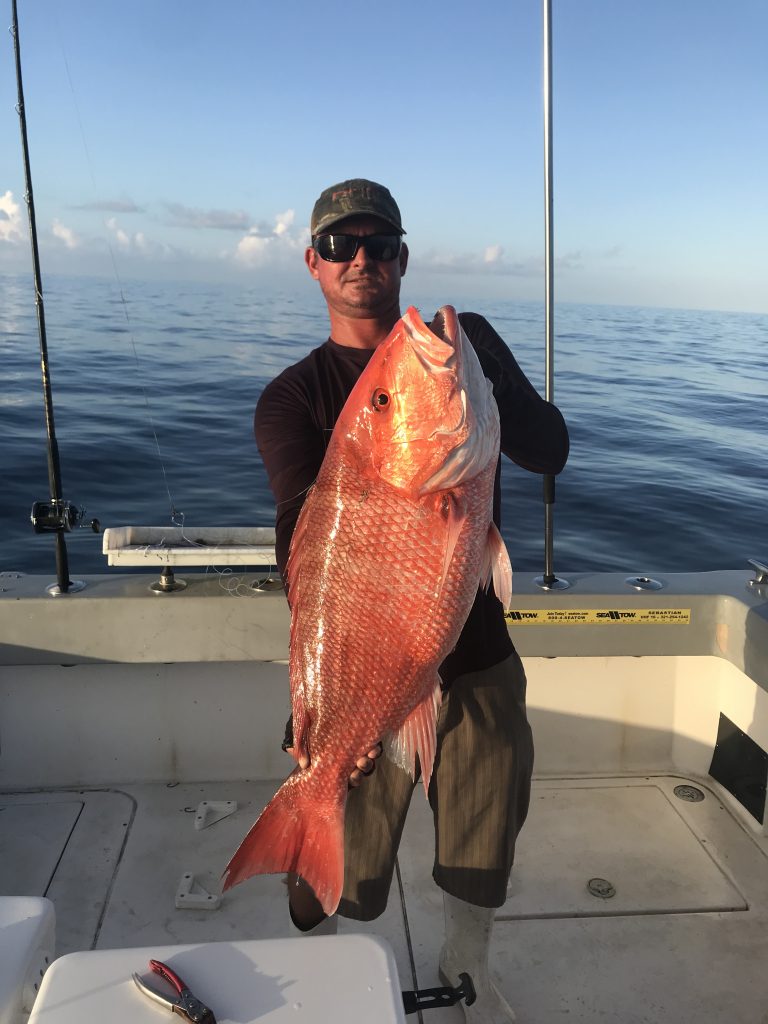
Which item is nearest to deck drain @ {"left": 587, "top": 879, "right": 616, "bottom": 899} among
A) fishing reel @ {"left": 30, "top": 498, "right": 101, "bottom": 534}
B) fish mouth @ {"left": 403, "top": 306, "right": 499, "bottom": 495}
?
fish mouth @ {"left": 403, "top": 306, "right": 499, "bottom": 495}

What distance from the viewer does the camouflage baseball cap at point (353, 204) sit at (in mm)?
2248

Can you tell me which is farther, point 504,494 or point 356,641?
point 504,494

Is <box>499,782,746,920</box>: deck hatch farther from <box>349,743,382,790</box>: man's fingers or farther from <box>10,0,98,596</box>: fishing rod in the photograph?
<box>10,0,98,596</box>: fishing rod

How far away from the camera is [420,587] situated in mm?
1863

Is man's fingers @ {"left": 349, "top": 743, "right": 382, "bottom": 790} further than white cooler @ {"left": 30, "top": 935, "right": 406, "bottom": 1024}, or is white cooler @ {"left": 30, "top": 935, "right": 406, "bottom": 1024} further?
man's fingers @ {"left": 349, "top": 743, "right": 382, "bottom": 790}

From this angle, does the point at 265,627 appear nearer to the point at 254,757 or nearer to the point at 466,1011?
the point at 254,757

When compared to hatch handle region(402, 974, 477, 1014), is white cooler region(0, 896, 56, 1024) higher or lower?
higher

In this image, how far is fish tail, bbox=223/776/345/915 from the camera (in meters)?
1.94

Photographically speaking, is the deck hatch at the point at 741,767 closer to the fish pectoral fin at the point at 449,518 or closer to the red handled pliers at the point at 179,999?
the fish pectoral fin at the point at 449,518

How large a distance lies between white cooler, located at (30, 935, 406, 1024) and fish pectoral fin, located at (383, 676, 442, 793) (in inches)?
23.5

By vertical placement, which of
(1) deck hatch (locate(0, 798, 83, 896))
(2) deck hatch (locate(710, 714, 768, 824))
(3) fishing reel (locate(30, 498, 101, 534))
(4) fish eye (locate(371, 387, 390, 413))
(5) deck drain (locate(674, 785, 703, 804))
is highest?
(4) fish eye (locate(371, 387, 390, 413))

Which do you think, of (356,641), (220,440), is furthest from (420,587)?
(220,440)

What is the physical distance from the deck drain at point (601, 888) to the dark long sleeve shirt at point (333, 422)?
4.61ft

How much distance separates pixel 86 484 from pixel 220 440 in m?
2.40
